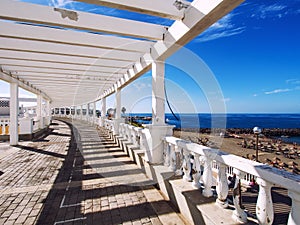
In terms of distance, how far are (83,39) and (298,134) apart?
34.0 metres

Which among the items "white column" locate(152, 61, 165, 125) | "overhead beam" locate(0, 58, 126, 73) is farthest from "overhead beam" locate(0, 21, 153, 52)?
"overhead beam" locate(0, 58, 126, 73)

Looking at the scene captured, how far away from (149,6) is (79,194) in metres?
2.90

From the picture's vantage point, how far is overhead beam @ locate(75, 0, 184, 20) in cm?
206

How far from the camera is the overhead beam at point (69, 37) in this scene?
9.08ft

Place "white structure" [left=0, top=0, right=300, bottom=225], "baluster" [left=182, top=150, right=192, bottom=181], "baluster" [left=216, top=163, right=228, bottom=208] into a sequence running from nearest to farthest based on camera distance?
"white structure" [left=0, top=0, right=300, bottom=225], "baluster" [left=216, top=163, right=228, bottom=208], "baluster" [left=182, top=150, right=192, bottom=181]

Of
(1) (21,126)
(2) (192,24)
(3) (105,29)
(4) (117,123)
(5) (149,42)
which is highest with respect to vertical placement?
(5) (149,42)

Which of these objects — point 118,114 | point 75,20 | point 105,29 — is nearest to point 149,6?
point 105,29

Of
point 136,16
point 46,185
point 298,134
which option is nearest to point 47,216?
point 46,185

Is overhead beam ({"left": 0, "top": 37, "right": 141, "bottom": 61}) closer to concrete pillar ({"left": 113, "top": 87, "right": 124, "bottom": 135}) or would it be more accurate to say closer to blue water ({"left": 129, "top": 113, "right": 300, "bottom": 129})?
blue water ({"left": 129, "top": 113, "right": 300, "bottom": 129})

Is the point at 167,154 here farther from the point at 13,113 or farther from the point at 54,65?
the point at 13,113

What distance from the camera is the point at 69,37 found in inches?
119

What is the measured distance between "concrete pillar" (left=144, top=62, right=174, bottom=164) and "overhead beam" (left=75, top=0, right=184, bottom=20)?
1142 mm

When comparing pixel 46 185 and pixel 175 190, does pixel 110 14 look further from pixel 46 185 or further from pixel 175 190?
pixel 46 185

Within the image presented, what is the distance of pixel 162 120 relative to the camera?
333cm
